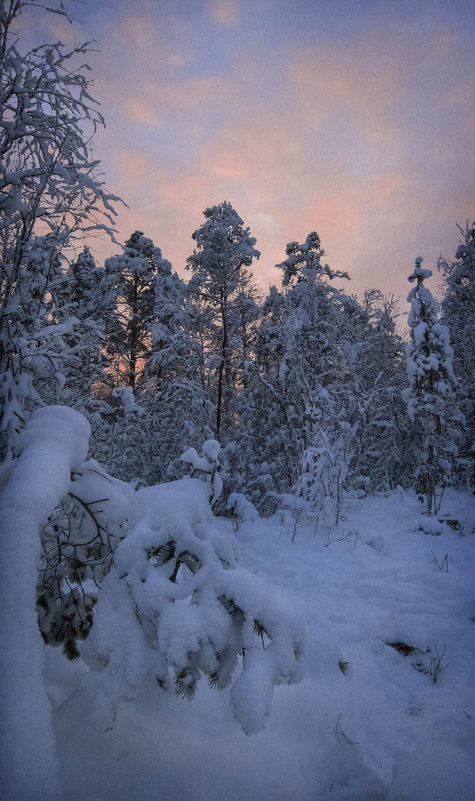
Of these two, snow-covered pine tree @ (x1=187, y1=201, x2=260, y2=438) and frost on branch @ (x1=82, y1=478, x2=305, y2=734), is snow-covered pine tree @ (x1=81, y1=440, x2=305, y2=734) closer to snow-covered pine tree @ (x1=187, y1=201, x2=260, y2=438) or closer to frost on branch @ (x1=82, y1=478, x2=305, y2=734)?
frost on branch @ (x1=82, y1=478, x2=305, y2=734)

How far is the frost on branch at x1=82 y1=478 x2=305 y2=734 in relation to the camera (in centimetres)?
143

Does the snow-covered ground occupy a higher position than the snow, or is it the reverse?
the snow

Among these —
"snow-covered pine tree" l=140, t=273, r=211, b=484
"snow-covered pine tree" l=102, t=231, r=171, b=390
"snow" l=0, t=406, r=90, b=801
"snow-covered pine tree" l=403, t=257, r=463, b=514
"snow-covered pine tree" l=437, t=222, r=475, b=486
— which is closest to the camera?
"snow" l=0, t=406, r=90, b=801

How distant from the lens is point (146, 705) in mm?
1940

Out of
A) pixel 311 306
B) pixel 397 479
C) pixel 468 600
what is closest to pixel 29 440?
pixel 468 600

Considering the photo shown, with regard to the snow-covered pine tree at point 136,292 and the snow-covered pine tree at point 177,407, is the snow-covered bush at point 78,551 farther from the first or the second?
the snow-covered pine tree at point 136,292

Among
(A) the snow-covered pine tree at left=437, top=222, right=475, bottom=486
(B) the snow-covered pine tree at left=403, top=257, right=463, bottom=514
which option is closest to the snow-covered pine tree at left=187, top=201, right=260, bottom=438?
(B) the snow-covered pine tree at left=403, top=257, right=463, bottom=514

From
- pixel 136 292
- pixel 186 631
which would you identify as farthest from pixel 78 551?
pixel 136 292

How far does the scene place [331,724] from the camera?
221cm

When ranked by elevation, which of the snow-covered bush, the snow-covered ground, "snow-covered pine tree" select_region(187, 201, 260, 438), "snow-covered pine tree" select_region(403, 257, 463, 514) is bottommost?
the snow-covered ground

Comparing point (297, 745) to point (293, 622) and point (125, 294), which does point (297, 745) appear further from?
point (125, 294)

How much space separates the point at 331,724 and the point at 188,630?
158 centimetres

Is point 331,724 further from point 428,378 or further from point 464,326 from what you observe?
point 464,326

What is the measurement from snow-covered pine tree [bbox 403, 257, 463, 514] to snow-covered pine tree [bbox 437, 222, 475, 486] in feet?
6.00
